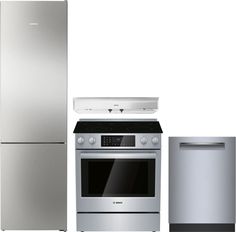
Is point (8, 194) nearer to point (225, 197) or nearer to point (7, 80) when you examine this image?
point (7, 80)

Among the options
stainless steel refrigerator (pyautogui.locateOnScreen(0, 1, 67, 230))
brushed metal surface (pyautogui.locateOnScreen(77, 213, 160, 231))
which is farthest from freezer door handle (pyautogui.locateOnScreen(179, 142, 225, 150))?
stainless steel refrigerator (pyautogui.locateOnScreen(0, 1, 67, 230))

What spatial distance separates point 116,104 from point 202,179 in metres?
1.06

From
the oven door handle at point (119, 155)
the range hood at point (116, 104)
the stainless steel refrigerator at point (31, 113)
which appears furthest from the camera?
the range hood at point (116, 104)

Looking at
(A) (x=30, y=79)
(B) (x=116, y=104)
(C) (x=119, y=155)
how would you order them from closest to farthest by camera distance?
(C) (x=119, y=155) < (A) (x=30, y=79) < (B) (x=116, y=104)

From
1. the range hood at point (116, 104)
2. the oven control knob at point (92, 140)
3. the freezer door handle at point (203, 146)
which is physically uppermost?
the range hood at point (116, 104)

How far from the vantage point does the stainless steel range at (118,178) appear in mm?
5258

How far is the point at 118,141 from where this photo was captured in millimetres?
5277

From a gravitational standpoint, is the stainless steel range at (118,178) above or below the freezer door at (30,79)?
below

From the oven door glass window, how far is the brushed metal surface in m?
0.19

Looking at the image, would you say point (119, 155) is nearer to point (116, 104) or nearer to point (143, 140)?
point (143, 140)

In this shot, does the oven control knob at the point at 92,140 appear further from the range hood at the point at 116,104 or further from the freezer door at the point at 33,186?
the range hood at the point at 116,104

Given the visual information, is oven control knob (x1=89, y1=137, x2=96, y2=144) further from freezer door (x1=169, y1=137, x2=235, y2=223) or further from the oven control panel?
freezer door (x1=169, y1=137, x2=235, y2=223)

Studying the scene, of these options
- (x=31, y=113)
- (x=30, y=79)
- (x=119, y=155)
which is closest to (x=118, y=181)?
(x=119, y=155)

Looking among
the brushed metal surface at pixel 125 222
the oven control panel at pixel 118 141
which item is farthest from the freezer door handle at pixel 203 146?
the brushed metal surface at pixel 125 222
